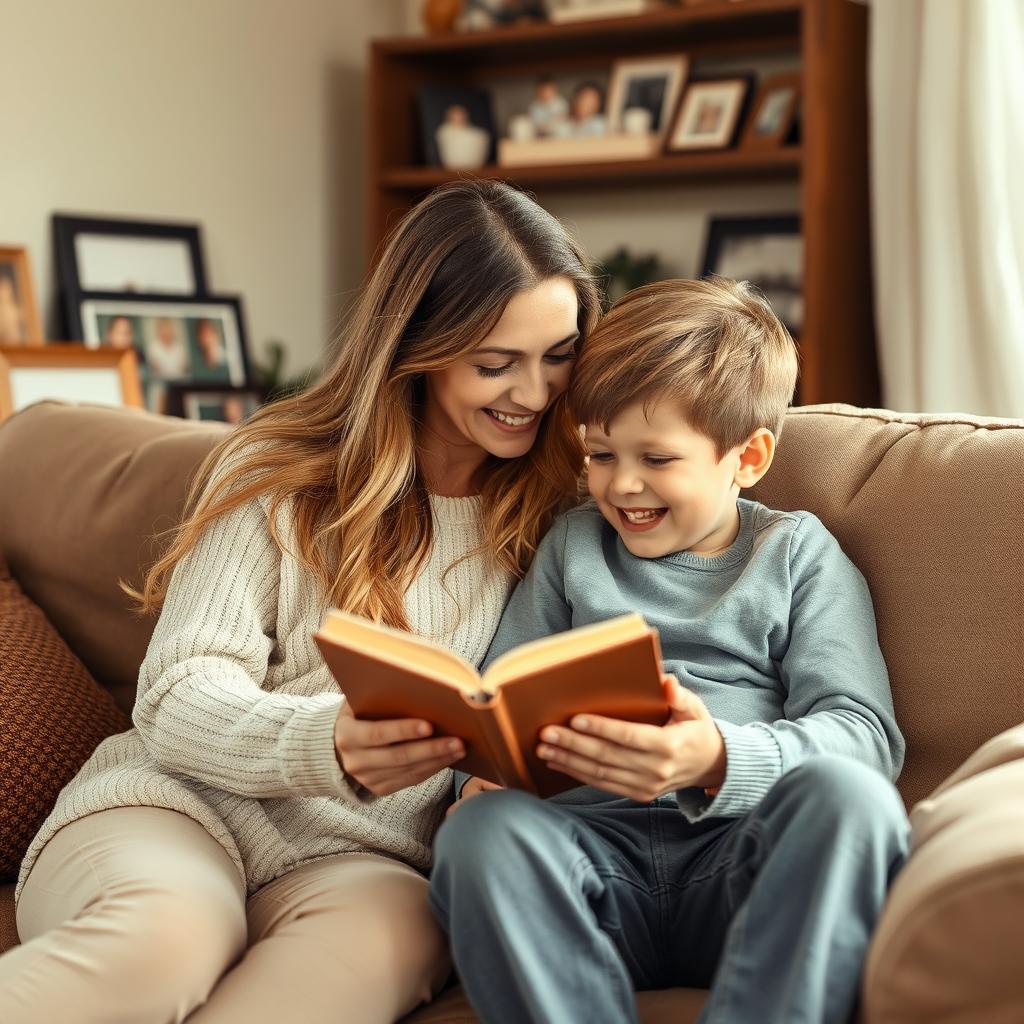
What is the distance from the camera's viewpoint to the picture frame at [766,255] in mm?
3172

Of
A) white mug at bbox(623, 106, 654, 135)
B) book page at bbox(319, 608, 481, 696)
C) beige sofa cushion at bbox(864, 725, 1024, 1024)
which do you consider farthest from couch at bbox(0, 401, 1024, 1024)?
white mug at bbox(623, 106, 654, 135)

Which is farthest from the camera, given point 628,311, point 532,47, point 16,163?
point 532,47

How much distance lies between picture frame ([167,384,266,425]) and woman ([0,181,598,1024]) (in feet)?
5.39

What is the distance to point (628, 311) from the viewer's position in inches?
58.2

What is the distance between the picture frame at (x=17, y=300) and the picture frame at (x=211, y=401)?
13.9 inches

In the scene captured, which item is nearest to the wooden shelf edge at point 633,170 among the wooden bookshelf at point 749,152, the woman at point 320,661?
the wooden bookshelf at point 749,152

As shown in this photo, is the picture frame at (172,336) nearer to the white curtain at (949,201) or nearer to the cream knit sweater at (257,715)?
the white curtain at (949,201)

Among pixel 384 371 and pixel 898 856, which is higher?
pixel 384 371

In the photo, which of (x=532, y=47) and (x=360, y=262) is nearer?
(x=532, y=47)

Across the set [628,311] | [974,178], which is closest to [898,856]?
[628,311]

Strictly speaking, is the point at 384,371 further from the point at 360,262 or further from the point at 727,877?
the point at 360,262

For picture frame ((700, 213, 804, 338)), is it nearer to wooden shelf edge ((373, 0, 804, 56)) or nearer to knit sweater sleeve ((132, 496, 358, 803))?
wooden shelf edge ((373, 0, 804, 56))

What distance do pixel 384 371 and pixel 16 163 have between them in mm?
1910

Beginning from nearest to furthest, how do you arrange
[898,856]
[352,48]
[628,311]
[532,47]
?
[898,856] < [628,311] < [532,47] < [352,48]
